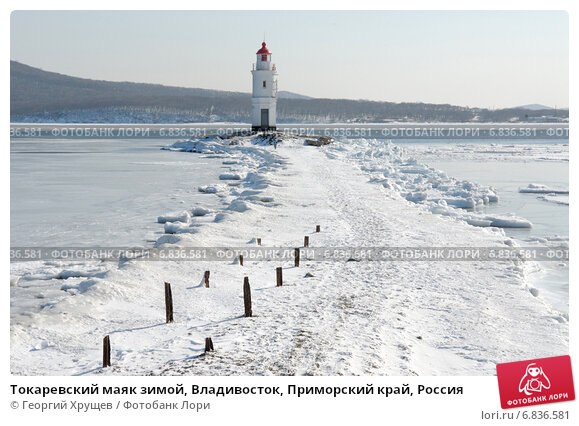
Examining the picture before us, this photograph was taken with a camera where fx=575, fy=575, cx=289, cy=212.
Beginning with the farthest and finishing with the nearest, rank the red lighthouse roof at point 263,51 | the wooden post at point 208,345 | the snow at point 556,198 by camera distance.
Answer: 1. the red lighthouse roof at point 263,51
2. the snow at point 556,198
3. the wooden post at point 208,345

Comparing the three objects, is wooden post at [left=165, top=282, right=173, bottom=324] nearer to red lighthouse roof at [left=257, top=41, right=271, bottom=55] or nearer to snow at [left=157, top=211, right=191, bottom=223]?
snow at [left=157, top=211, right=191, bottom=223]

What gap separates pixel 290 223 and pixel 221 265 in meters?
4.72

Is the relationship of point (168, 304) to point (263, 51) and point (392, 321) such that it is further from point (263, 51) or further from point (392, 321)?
point (263, 51)

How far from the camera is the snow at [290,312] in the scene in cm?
648

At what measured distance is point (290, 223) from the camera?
15.0 m

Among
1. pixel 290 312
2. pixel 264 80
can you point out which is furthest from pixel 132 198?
pixel 264 80

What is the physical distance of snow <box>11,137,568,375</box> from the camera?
648 centimetres

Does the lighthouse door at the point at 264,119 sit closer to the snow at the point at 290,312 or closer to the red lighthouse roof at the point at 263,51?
the red lighthouse roof at the point at 263,51
